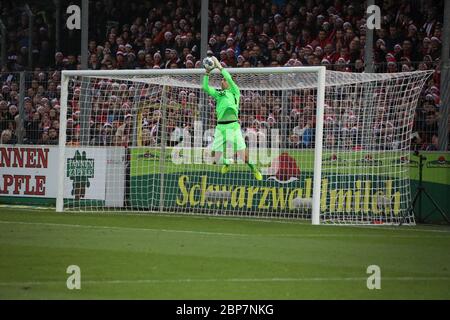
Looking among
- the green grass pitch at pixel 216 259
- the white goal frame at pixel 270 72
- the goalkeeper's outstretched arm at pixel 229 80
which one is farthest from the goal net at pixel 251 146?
the green grass pitch at pixel 216 259

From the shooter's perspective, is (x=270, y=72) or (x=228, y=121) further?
(x=228, y=121)

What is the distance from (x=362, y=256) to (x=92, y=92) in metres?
10.5

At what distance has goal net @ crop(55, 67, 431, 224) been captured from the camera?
17.6m

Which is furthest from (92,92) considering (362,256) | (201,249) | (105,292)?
(105,292)

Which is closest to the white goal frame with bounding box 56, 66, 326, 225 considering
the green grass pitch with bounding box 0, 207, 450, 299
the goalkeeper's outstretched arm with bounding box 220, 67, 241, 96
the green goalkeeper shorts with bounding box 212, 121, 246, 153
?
the goalkeeper's outstretched arm with bounding box 220, 67, 241, 96

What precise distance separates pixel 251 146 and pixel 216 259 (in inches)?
334

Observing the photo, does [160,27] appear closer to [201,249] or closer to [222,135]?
[222,135]

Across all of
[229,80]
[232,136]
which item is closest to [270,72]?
[229,80]

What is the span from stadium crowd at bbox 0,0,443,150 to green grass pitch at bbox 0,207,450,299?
12.8ft

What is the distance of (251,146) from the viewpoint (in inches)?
768

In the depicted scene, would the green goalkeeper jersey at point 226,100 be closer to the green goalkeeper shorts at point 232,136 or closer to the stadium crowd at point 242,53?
the green goalkeeper shorts at point 232,136

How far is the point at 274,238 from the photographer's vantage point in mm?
13773

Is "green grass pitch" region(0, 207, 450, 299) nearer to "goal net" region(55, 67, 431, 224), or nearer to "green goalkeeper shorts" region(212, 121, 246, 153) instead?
"goal net" region(55, 67, 431, 224)

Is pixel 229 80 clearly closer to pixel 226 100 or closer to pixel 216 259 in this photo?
pixel 226 100
